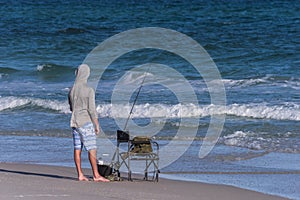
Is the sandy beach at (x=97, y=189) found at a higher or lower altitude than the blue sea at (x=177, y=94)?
lower

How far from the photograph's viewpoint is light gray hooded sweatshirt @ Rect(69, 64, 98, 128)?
851 centimetres

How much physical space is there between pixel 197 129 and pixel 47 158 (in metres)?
3.36

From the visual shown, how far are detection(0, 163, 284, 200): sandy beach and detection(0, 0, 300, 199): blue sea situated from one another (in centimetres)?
47

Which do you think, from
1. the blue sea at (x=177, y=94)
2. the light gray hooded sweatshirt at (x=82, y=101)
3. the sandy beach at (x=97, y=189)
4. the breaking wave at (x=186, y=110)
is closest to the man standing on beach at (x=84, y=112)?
the light gray hooded sweatshirt at (x=82, y=101)

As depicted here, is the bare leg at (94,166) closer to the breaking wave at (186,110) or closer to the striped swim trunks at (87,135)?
the striped swim trunks at (87,135)

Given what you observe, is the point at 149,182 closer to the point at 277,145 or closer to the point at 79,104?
the point at 79,104

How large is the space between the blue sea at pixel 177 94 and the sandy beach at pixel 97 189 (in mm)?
470

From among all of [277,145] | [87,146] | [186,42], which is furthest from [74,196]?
[186,42]

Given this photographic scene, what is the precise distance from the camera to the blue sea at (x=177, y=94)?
34.9 feet

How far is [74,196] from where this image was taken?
7.51 metres

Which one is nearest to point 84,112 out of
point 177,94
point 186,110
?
point 186,110

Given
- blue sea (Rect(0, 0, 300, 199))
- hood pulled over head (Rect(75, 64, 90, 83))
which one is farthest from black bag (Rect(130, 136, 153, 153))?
hood pulled over head (Rect(75, 64, 90, 83))

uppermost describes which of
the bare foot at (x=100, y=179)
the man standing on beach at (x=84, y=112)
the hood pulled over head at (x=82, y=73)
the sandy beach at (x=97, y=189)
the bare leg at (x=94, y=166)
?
the hood pulled over head at (x=82, y=73)

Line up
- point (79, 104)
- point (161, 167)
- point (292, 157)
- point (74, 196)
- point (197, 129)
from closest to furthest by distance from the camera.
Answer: point (74, 196) < point (79, 104) < point (161, 167) < point (292, 157) < point (197, 129)
